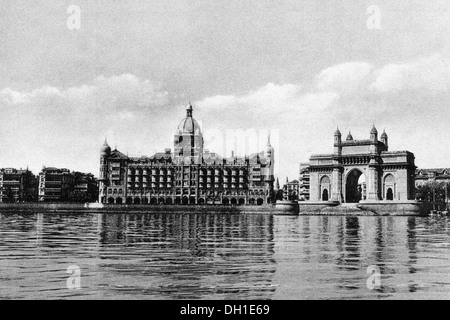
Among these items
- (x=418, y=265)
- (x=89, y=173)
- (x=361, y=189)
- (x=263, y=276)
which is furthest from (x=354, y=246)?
(x=361, y=189)

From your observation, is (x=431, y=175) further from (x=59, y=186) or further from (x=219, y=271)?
(x=219, y=271)

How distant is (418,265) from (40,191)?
137 m

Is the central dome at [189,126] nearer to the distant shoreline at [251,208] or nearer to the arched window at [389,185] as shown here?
the distant shoreline at [251,208]

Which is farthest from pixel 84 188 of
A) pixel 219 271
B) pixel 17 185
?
pixel 219 271

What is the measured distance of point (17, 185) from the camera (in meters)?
139

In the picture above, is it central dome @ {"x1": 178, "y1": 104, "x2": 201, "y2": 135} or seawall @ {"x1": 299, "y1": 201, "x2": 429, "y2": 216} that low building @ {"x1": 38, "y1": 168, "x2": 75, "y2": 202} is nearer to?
central dome @ {"x1": 178, "y1": 104, "x2": 201, "y2": 135}

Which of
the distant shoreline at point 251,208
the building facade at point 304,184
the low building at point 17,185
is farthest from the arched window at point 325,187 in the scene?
the low building at point 17,185

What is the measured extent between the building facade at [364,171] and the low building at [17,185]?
69.0m

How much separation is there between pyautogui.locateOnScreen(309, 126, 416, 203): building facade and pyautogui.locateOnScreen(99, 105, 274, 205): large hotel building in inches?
449

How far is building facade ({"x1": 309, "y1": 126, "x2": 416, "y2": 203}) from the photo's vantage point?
371ft

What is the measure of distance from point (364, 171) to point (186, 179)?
38.3 m

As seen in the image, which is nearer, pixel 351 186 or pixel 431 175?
pixel 351 186

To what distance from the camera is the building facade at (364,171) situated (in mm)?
113062
